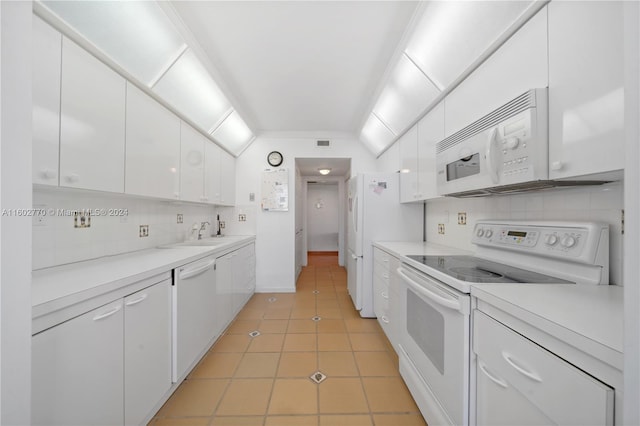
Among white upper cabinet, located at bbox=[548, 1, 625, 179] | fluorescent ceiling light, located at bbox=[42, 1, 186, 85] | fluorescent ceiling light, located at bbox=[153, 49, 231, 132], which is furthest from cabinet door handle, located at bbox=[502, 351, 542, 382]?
fluorescent ceiling light, located at bbox=[153, 49, 231, 132]

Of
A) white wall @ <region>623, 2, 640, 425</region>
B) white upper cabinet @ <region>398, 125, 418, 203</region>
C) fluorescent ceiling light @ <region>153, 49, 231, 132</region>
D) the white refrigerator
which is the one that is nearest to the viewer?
white wall @ <region>623, 2, 640, 425</region>

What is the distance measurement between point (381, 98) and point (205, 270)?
241 cm

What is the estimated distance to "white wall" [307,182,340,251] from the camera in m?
7.14

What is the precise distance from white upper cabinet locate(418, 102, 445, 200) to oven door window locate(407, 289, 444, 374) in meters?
0.92

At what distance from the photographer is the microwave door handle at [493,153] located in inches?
45.6

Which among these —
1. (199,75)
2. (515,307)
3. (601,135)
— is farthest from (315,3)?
(515,307)

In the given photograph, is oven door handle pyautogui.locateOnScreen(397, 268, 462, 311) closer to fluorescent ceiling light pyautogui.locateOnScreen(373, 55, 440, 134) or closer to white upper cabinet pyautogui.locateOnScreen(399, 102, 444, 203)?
white upper cabinet pyautogui.locateOnScreen(399, 102, 444, 203)

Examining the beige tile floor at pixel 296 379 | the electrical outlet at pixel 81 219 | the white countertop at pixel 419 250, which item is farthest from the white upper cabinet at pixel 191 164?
the white countertop at pixel 419 250

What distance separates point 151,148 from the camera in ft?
5.67

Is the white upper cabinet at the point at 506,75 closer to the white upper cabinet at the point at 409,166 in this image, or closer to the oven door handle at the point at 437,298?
the white upper cabinet at the point at 409,166

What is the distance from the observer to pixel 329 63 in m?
1.98

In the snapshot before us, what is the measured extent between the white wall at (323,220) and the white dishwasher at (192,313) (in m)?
5.19

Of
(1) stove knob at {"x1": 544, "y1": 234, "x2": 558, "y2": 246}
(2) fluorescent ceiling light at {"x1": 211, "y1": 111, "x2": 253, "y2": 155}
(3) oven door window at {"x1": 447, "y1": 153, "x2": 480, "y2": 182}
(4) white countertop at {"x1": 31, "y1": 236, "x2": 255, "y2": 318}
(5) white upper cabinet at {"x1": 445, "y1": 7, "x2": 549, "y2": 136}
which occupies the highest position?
(2) fluorescent ceiling light at {"x1": 211, "y1": 111, "x2": 253, "y2": 155}

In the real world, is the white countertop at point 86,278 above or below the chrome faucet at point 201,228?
below
